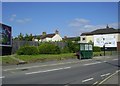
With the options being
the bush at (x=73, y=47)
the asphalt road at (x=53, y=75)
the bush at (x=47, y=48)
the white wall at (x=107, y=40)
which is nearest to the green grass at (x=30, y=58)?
the bush at (x=47, y=48)

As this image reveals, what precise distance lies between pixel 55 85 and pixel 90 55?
28.6 m

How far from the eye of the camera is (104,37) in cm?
9062

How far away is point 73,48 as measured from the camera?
4981 cm

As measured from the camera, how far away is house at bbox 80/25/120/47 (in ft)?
287

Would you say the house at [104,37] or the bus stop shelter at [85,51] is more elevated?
the house at [104,37]

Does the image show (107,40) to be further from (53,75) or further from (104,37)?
(53,75)

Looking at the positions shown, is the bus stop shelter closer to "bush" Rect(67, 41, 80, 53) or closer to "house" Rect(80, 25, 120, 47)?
"bush" Rect(67, 41, 80, 53)

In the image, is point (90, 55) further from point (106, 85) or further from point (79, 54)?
point (106, 85)

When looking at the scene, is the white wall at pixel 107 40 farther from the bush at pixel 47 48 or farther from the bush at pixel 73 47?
the bush at pixel 47 48

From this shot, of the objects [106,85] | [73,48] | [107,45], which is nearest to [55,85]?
[106,85]

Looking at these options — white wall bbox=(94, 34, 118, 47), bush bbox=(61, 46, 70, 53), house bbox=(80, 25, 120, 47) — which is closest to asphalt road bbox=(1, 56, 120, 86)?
bush bbox=(61, 46, 70, 53)

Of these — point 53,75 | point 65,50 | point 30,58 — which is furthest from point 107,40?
point 53,75

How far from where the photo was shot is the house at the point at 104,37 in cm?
8746

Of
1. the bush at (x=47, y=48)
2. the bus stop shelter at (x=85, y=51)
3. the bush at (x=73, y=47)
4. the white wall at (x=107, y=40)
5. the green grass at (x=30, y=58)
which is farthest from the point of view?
the white wall at (x=107, y=40)
